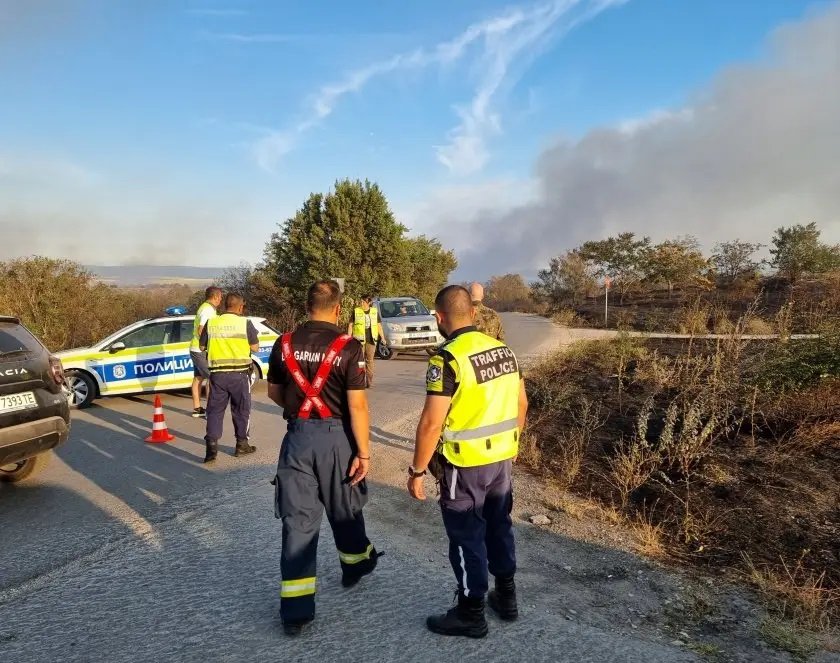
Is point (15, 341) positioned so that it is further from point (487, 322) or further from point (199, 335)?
point (487, 322)

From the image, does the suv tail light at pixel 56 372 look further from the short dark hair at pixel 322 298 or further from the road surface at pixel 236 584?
the short dark hair at pixel 322 298

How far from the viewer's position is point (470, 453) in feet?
9.22

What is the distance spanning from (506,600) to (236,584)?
164 cm

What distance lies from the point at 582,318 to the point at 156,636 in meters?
26.8

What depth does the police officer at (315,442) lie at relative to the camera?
9.51ft

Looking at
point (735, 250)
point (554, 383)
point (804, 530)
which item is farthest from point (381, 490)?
point (735, 250)

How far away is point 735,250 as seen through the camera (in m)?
26.9

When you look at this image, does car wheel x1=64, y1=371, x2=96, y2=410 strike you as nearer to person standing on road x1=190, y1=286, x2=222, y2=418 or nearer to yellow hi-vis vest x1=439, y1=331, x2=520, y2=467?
person standing on road x1=190, y1=286, x2=222, y2=418

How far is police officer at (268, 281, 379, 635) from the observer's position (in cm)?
290

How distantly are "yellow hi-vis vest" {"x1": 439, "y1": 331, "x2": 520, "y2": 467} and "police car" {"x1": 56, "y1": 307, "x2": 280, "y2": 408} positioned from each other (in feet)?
23.9

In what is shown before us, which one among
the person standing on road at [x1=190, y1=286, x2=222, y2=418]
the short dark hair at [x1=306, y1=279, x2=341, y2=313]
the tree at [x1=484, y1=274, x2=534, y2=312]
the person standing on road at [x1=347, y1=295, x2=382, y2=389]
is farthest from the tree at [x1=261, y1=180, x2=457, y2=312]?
the tree at [x1=484, y1=274, x2=534, y2=312]

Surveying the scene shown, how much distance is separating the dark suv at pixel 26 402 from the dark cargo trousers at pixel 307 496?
10.0 ft

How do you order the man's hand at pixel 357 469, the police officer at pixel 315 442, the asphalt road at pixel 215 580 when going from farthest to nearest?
the man's hand at pixel 357 469
the police officer at pixel 315 442
the asphalt road at pixel 215 580

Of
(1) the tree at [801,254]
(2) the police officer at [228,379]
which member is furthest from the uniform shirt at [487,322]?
(1) the tree at [801,254]
